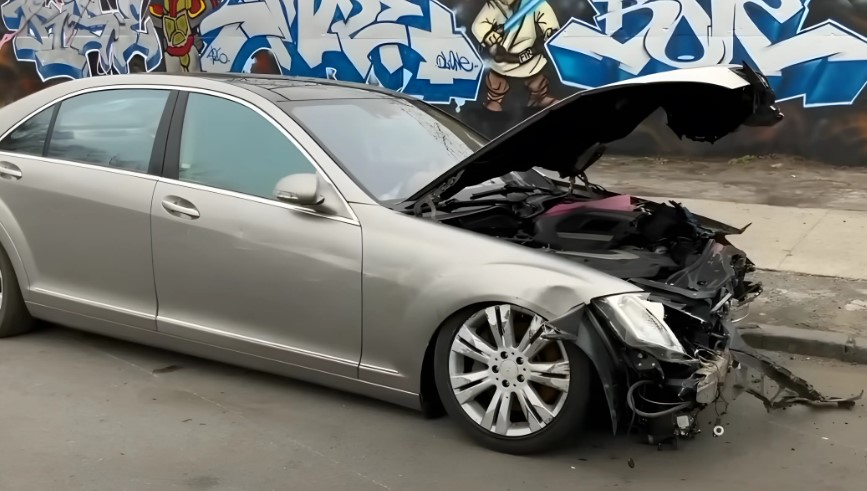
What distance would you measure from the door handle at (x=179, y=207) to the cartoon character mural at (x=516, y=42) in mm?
9316

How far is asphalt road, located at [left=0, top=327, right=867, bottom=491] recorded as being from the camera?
3.90m

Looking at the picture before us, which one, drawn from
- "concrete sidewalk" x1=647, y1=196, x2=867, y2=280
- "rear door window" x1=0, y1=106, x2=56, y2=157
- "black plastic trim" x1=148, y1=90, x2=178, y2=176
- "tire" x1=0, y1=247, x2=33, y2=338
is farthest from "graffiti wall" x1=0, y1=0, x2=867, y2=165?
"black plastic trim" x1=148, y1=90, x2=178, y2=176

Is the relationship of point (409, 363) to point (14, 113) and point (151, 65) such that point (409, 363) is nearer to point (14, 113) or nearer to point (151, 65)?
point (14, 113)

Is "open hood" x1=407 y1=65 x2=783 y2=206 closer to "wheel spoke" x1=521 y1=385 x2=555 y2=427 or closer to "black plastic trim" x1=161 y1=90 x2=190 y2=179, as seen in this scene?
"wheel spoke" x1=521 y1=385 x2=555 y2=427

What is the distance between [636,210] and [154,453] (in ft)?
9.10

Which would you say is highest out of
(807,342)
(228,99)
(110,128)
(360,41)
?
(228,99)

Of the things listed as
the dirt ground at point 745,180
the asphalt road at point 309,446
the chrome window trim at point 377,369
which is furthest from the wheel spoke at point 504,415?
the dirt ground at point 745,180

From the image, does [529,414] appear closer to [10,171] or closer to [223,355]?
[223,355]

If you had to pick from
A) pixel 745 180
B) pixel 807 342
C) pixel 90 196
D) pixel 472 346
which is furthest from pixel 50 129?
pixel 745 180

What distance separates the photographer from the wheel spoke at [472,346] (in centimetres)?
406

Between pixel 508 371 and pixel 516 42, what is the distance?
405 inches

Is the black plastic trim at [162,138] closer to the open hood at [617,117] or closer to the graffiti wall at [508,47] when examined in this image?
the open hood at [617,117]

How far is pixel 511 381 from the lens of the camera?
13.3ft

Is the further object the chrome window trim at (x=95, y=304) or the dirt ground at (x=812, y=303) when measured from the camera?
the dirt ground at (x=812, y=303)
